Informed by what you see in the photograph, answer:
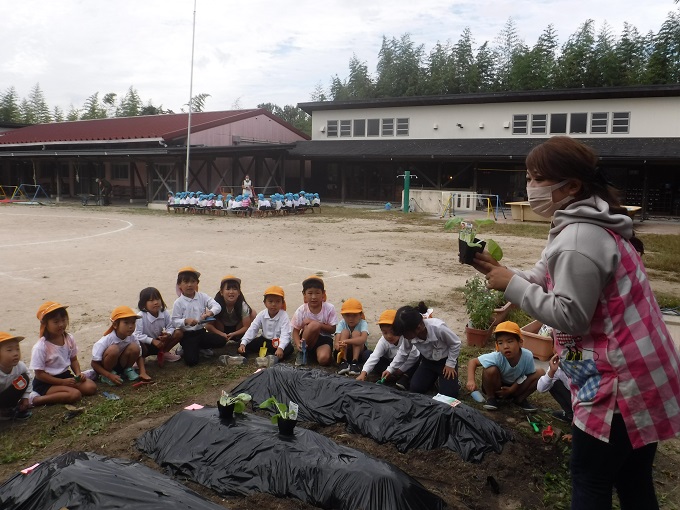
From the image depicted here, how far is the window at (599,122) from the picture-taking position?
25.9 metres

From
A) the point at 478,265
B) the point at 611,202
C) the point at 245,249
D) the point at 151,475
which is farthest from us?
the point at 245,249

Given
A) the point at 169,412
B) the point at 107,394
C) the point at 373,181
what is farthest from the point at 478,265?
the point at 373,181

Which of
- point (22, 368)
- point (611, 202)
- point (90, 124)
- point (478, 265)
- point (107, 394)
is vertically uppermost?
point (90, 124)

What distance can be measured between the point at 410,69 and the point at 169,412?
50.3 metres

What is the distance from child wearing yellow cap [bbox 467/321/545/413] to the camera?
438 centimetres

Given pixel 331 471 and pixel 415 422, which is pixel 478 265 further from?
pixel 415 422

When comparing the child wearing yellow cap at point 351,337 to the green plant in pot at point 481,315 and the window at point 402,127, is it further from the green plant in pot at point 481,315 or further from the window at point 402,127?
the window at point 402,127

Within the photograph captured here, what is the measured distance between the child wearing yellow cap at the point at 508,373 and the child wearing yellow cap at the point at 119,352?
2852 mm

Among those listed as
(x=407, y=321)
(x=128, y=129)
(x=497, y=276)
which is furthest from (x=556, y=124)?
(x=497, y=276)

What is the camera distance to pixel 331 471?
2.89 metres

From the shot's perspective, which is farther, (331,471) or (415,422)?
(415,422)

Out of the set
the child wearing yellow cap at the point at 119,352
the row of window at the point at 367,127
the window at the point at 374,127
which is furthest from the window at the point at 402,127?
the child wearing yellow cap at the point at 119,352

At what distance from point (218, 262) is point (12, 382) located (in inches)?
268

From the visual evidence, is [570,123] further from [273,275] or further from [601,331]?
[601,331]
